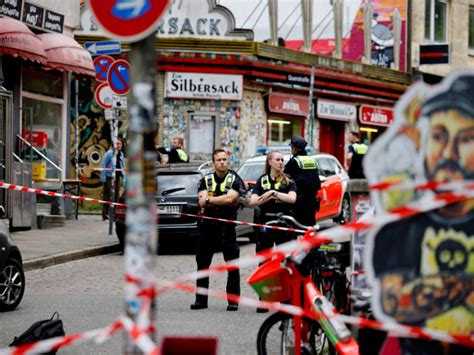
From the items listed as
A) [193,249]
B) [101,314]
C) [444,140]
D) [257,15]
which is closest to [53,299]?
[101,314]

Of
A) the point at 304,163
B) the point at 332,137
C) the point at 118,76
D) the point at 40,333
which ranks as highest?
the point at 118,76

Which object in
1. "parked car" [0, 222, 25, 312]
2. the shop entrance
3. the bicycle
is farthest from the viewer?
the shop entrance

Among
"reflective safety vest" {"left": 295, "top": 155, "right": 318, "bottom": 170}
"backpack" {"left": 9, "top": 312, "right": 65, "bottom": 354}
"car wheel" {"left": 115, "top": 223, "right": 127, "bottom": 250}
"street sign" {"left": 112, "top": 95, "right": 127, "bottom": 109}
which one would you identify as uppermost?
"street sign" {"left": 112, "top": 95, "right": 127, "bottom": 109}

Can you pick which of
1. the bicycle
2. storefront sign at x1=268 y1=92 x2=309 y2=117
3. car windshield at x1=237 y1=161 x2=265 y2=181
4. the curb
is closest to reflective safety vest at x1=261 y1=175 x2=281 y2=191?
the bicycle

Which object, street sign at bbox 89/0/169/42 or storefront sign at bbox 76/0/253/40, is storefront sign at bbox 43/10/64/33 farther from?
street sign at bbox 89/0/169/42

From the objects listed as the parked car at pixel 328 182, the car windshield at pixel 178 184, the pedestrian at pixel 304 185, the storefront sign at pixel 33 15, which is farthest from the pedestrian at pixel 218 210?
the storefront sign at pixel 33 15

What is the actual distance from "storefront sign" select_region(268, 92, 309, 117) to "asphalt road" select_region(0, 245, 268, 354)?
54.7 ft

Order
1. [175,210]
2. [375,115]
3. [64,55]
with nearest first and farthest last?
1. [175,210]
2. [64,55]
3. [375,115]

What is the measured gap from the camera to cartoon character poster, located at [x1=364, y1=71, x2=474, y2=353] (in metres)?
4.62

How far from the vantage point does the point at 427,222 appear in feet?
15.3

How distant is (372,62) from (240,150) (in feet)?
33.4

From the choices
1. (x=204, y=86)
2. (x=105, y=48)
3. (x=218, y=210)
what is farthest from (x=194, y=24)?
(x=218, y=210)

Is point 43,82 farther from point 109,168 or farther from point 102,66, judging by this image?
point 102,66

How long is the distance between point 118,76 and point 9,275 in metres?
9.41
